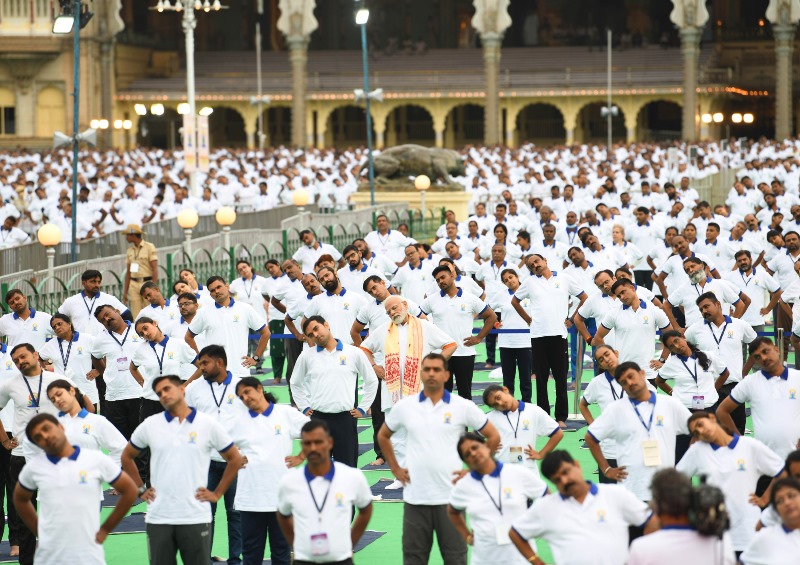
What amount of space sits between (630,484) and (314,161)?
1509 inches

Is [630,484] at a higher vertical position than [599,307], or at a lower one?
lower

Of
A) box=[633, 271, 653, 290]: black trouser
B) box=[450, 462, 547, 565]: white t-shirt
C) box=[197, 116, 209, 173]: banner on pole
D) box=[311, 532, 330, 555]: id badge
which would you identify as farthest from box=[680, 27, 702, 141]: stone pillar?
box=[311, 532, 330, 555]: id badge

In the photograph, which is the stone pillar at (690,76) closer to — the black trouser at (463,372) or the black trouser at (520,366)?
the black trouser at (520,366)

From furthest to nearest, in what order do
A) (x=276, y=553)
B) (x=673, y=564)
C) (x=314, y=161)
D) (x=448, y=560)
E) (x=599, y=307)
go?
(x=314, y=161) → (x=599, y=307) → (x=276, y=553) → (x=448, y=560) → (x=673, y=564)

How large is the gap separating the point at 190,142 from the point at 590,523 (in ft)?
73.6

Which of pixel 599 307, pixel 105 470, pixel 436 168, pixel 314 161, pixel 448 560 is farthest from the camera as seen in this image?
pixel 314 161

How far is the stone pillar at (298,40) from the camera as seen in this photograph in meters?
60.1

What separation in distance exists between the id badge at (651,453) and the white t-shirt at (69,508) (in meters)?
3.31

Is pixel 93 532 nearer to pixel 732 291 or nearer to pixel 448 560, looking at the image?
pixel 448 560

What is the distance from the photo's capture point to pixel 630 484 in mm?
10000

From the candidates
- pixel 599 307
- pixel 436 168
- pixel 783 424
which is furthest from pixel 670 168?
pixel 783 424

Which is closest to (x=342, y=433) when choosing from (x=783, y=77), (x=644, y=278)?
(x=644, y=278)

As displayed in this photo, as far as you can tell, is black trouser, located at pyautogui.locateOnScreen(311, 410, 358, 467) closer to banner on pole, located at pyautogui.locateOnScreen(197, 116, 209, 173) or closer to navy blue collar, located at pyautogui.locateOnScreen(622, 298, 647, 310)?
navy blue collar, located at pyautogui.locateOnScreen(622, 298, 647, 310)

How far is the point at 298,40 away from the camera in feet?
197
